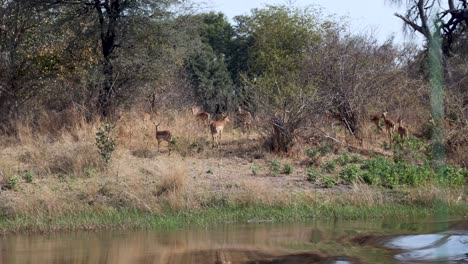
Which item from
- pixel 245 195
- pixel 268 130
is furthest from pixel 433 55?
pixel 245 195

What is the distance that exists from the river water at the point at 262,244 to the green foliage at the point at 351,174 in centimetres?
250

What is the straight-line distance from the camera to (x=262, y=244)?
11.4 metres

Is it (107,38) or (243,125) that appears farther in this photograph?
(107,38)

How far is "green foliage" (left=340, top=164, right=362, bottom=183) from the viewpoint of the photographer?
16031 millimetres

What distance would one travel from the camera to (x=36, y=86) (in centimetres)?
2256

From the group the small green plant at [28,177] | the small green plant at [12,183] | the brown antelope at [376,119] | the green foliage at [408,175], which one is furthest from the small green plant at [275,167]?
the small green plant at [12,183]

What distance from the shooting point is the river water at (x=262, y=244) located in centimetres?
1027

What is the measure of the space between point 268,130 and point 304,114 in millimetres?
1035

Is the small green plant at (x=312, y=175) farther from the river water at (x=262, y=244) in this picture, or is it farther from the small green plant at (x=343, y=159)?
the river water at (x=262, y=244)

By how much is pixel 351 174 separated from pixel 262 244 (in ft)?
17.4

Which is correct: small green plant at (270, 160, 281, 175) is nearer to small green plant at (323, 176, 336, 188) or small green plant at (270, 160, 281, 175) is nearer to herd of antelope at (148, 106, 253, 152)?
small green plant at (323, 176, 336, 188)

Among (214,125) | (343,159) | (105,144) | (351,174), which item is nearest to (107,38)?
(214,125)

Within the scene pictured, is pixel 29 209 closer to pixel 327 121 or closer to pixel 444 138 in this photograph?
pixel 327 121

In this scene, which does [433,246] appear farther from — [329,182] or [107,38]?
[107,38]
